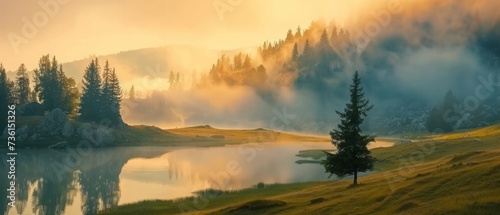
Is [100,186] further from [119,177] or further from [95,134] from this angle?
[95,134]

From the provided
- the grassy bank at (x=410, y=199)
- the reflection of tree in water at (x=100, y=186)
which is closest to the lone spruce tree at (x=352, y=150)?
the grassy bank at (x=410, y=199)

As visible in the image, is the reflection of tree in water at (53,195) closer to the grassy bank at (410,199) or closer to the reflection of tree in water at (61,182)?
the reflection of tree in water at (61,182)

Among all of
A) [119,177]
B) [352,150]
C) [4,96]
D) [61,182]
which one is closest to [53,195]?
[61,182]

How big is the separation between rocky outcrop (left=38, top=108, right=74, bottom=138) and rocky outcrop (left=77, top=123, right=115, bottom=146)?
4.68m

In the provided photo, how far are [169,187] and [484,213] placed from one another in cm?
7045

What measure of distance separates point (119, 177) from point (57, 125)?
92.4 metres

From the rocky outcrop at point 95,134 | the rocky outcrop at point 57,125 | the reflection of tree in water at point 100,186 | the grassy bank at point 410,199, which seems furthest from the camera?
the rocky outcrop at point 95,134

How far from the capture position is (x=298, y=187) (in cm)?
7725

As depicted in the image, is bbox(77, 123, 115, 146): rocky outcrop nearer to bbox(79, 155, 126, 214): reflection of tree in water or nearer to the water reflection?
the water reflection

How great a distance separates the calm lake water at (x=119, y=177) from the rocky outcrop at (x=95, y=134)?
2766cm

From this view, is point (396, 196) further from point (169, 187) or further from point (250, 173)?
point (250, 173)

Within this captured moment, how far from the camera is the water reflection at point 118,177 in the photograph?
75.6m

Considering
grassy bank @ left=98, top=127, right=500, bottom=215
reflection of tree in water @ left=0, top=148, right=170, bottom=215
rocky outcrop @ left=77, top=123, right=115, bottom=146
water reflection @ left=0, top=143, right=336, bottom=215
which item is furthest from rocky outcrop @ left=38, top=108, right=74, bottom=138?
grassy bank @ left=98, top=127, right=500, bottom=215

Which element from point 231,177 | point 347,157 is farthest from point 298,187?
point 231,177
